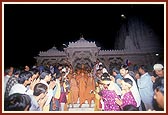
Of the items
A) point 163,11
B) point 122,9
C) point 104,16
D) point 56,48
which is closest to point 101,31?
point 104,16

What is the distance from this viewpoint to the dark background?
420 centimetres

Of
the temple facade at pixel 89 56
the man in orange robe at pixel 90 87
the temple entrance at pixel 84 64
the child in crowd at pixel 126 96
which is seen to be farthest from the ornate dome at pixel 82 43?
the child in crowd at pixel 126 96

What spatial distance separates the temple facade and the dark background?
0.29 ft

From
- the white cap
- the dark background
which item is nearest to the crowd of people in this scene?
the white cap

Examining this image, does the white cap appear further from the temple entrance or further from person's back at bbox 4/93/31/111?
person's back at bbox 4/93/31/111

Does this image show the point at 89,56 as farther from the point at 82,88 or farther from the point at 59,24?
the point at 59,24

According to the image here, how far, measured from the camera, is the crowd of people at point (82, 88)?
4203 mm

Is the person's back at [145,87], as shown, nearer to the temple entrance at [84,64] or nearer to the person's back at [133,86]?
the person's back at [133,86]

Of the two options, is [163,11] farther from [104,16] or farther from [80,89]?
[80,89]

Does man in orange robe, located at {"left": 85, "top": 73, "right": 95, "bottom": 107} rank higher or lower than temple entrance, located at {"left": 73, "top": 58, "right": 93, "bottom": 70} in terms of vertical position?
lower

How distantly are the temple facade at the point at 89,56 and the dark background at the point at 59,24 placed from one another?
0.09 m

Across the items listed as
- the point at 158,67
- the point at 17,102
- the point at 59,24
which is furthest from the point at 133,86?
the point at 17,102

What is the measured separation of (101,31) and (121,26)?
0.36 m

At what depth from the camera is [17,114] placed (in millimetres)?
4086
